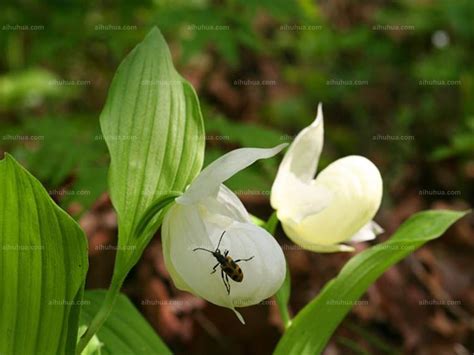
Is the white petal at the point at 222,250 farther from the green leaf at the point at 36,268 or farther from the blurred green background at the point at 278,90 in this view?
the blurred green background at the point at 278,90

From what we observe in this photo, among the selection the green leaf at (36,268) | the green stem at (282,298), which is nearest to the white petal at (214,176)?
the green leaf at (36,268)

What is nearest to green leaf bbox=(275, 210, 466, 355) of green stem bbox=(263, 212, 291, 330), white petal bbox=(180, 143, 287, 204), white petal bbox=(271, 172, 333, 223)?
green stem bbox=(263, 212, 291, 330)

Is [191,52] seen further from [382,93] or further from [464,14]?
[382,93]

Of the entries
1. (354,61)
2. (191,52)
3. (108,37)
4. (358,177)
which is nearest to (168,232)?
(358,177)

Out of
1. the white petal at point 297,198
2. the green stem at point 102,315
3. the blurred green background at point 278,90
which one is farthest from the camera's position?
the blurred green background at point 278,90

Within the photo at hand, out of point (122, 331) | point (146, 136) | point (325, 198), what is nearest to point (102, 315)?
point (122, 331)

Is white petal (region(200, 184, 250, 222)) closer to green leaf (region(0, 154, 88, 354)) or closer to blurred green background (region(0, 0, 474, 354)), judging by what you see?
green leaf (region(0, 154, 88, 354))

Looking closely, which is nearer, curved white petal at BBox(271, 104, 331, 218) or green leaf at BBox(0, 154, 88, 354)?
green leaf at BBox(0, 154, 88, 354)
